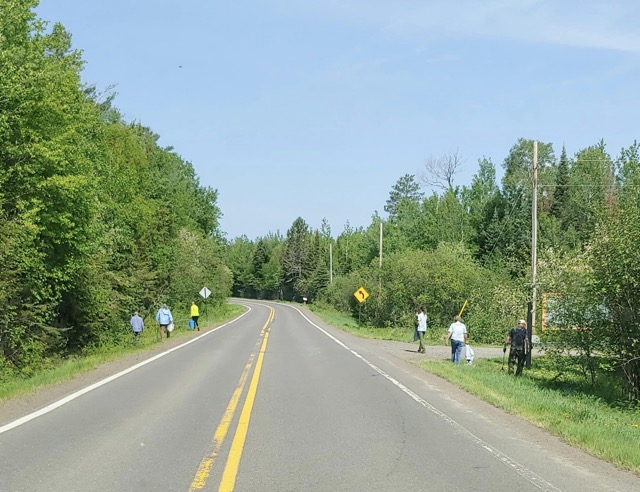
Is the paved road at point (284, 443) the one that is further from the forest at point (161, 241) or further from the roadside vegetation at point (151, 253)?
the forest at point (161, 241)

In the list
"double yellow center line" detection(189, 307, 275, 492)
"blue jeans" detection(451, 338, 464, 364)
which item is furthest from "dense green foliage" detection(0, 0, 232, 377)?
"blue jeans" detection(451, 338, 464, 364)

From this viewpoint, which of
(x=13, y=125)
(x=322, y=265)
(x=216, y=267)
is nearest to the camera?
(x=13, y=125)

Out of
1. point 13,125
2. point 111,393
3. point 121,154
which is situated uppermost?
point 121,154

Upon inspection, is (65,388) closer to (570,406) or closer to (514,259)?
(570,406)

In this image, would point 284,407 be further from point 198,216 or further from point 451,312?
point 198,216

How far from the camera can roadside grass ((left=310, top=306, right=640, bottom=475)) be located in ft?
29.3

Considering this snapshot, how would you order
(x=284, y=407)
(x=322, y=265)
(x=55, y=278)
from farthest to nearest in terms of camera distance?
1. (x=322, y=265)
2. (x=55, y=278)
3. (x=284, y=407)

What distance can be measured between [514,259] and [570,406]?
2841 cm

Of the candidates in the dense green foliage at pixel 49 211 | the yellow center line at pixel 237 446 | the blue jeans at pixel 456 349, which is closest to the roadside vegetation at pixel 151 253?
the dense green foliage at pixel 49 211

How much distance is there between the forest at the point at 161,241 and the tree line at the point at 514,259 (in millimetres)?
91

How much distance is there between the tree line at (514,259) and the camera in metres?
A: 19.1

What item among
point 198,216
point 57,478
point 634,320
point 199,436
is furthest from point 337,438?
point 198,216

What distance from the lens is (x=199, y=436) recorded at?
8.73 metres

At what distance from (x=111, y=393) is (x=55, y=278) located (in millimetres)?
12901
